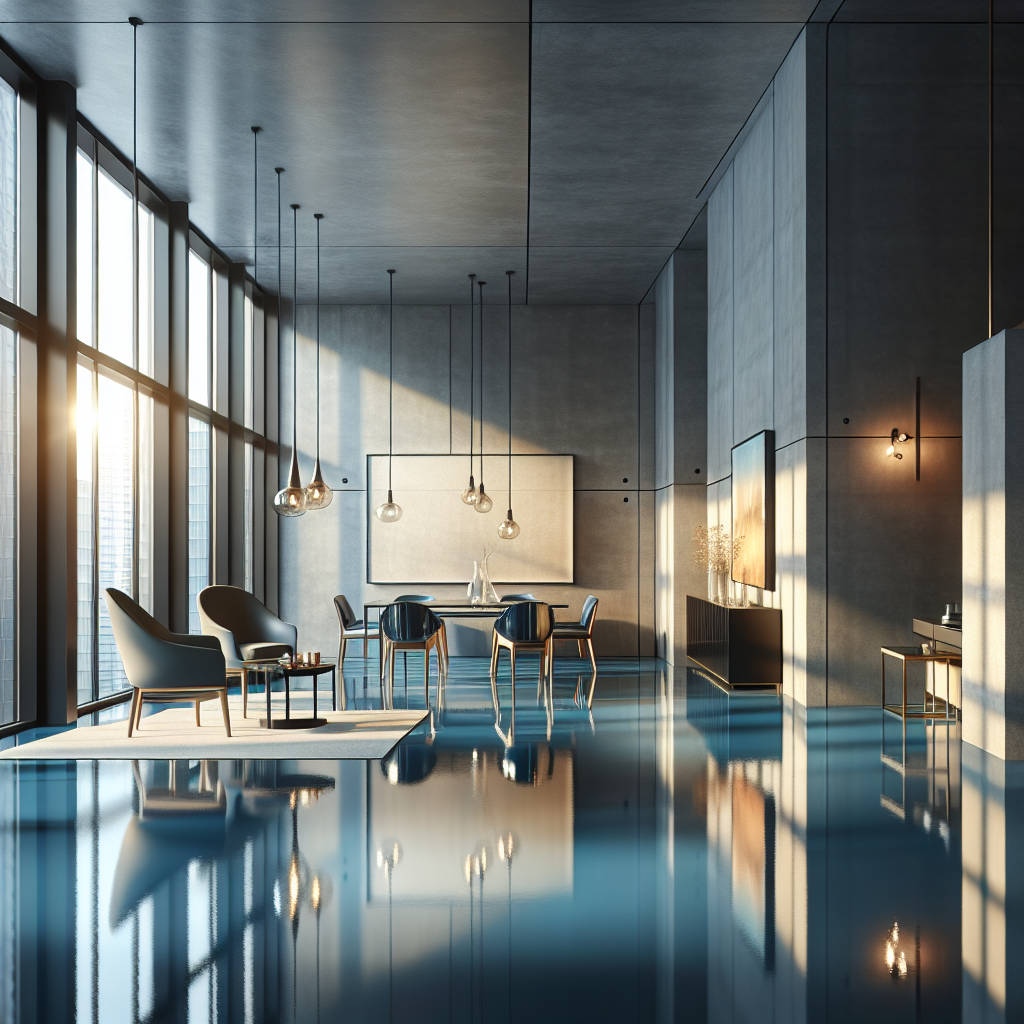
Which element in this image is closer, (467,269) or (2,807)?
(2,807)

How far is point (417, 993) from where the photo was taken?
265cm

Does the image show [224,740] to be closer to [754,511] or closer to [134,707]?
[134,707]

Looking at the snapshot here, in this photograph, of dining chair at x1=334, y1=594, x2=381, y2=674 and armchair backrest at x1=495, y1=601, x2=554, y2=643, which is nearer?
armchair backrest at x1=495, y1=601, x2=554, y2=643

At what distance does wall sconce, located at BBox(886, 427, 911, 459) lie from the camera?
7562 millimetres

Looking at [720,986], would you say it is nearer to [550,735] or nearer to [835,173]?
[550,735]

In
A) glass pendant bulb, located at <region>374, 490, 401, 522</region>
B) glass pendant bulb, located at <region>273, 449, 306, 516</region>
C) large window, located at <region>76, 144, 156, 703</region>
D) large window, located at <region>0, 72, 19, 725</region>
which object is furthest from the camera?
glass pendant bulb, located at <region>374, 490, 401, 522</region>

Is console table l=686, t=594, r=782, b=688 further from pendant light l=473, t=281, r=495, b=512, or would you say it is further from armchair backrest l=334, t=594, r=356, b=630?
armchair backrest l=334, t=594, r=356, b=630

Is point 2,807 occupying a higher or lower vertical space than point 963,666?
lower

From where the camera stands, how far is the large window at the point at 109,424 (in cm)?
806

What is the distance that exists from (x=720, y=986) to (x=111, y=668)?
6987mm

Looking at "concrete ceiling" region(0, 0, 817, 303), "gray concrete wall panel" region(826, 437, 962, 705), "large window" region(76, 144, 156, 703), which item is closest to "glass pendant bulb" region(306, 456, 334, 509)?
"large window" region(76, 144, 156, 703)

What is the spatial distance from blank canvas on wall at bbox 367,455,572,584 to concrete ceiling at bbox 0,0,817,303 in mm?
3062

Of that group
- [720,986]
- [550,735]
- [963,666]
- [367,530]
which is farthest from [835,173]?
[367,530]

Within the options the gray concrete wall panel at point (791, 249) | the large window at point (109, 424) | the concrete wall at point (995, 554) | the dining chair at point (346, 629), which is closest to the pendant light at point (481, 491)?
→ the dining chair at point (346, 629)
